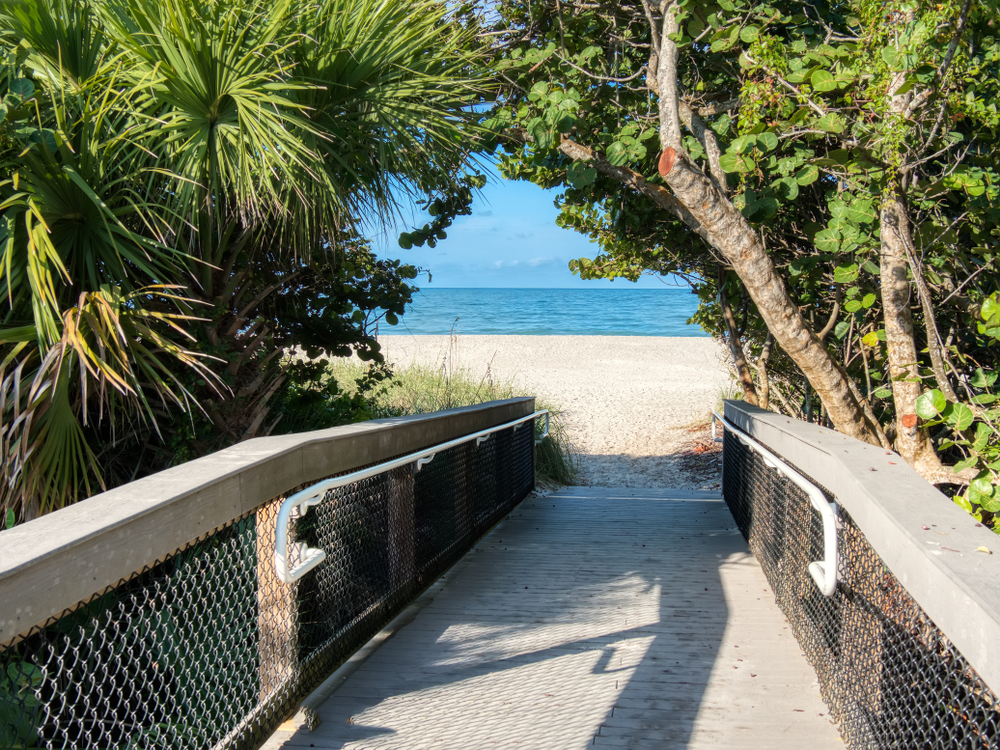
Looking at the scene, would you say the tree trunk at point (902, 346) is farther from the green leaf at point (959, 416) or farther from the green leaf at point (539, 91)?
the green leaf at point (539, 91)

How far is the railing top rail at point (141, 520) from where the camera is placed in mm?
1445

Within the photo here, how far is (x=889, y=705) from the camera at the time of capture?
7.03ft

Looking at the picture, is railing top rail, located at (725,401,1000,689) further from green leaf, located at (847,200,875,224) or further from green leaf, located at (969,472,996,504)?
green leaf, located at (847,200,875,224)

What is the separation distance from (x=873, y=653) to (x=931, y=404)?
147 cm

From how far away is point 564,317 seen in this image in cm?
5728

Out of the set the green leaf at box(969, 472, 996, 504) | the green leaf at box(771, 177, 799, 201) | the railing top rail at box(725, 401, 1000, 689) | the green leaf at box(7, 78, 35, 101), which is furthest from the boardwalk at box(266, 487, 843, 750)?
the green leaf at box(7, 78, 35, 101)

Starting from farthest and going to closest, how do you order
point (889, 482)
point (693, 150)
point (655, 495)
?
point (655, 495)
point (693, 150)
point (889, 482)

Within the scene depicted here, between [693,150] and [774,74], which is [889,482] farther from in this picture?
[693,150]

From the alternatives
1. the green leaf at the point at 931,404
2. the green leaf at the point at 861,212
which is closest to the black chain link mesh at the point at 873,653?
the green leaf at the point at 931,404

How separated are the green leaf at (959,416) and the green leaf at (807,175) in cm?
143

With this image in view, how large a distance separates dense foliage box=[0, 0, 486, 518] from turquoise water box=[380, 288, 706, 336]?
3249 centimetres

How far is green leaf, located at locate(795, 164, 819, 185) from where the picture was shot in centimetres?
403

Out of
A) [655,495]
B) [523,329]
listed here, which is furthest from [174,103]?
[523,329]

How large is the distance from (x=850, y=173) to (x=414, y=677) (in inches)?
129
